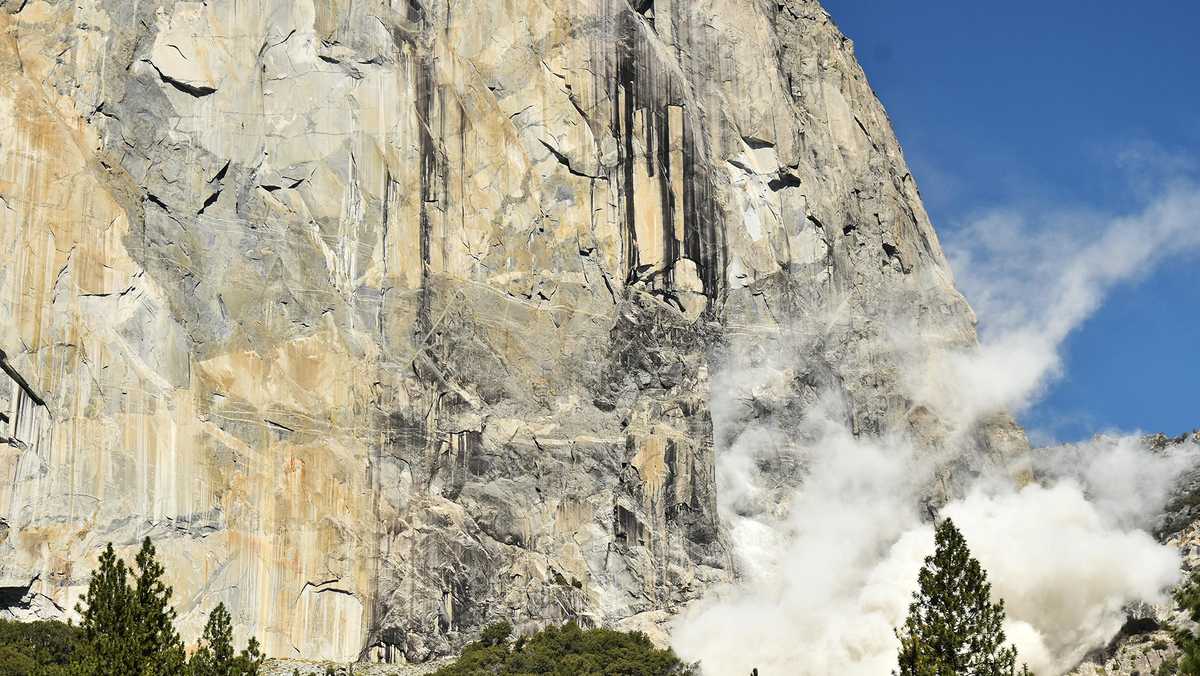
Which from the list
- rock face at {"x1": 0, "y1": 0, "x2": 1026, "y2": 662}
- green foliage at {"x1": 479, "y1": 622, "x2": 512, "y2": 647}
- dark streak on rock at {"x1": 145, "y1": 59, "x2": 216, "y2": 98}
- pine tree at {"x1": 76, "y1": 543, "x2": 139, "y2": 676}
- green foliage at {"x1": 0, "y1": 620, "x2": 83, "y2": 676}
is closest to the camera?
pine tree at {"x1": 76, "y1": 543, "x2": 139, "y2": 676}

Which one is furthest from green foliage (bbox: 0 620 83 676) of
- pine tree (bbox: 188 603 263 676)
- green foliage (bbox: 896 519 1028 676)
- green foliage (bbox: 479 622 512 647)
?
green foliage (bbox: 896 519 1028 676)

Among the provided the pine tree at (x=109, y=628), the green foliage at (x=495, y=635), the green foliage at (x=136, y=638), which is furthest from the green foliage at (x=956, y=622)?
the green foliage at (x=495, y=635)

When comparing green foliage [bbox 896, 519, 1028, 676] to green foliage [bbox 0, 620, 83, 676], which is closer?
green foliage [bbox 896, 519, 1028, 676]

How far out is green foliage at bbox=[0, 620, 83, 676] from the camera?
245 feet

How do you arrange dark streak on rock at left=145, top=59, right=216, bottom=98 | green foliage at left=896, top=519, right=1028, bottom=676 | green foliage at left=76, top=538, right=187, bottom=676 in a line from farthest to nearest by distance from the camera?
dark streak on rock at left=145, top=59, right=216, bottom=98
green foliage at left=896, top=519, right=1028, bottom=676
green foliage at left=76, top=538, right=187, bottom=676

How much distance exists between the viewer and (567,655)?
294 feet

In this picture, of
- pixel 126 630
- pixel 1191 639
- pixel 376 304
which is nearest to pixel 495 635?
pixel 376 304

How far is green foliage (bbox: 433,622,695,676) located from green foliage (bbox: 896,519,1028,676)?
3207cm

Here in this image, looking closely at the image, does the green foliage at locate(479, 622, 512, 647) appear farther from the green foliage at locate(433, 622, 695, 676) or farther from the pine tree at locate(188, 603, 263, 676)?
the pine tree at locate(188, 603, 263, 676)

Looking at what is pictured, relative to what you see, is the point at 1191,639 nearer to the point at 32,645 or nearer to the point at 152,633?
the point at 152,633

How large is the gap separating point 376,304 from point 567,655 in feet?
69.0

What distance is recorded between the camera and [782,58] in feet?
385

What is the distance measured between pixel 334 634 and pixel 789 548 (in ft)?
95.4

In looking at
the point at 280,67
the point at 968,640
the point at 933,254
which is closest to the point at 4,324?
the point at 280,67
